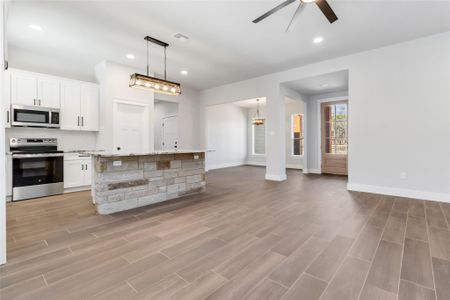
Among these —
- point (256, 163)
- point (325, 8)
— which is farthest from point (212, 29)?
point (256, 163)

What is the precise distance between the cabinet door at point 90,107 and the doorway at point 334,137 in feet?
22.9

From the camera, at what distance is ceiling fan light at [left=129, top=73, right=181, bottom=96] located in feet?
12.1

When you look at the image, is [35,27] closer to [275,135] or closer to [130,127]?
[130,127]

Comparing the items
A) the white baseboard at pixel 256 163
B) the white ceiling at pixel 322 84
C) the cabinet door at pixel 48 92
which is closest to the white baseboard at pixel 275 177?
the white ceiling at pixel 322 84

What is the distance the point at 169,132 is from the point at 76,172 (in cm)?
361

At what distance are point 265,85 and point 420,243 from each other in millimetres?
5014

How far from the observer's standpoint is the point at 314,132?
25.2ft

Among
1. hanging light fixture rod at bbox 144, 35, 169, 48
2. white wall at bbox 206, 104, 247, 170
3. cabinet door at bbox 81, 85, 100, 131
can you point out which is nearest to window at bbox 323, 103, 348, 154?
white wall at bbox 206, 104, 247, 170

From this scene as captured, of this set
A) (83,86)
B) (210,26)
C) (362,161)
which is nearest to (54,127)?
(83,86)

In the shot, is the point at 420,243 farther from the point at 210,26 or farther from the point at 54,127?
the point at 54,127

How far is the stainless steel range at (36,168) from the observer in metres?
4.05

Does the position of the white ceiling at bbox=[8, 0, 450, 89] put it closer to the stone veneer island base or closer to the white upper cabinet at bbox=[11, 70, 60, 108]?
the white upper cabinet at bbox=[11, 70, 60, 108]

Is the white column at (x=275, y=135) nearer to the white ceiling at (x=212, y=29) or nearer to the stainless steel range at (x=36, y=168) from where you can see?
the white ceiling at (x=212, y=29)

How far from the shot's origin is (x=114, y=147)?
17.2 ft
